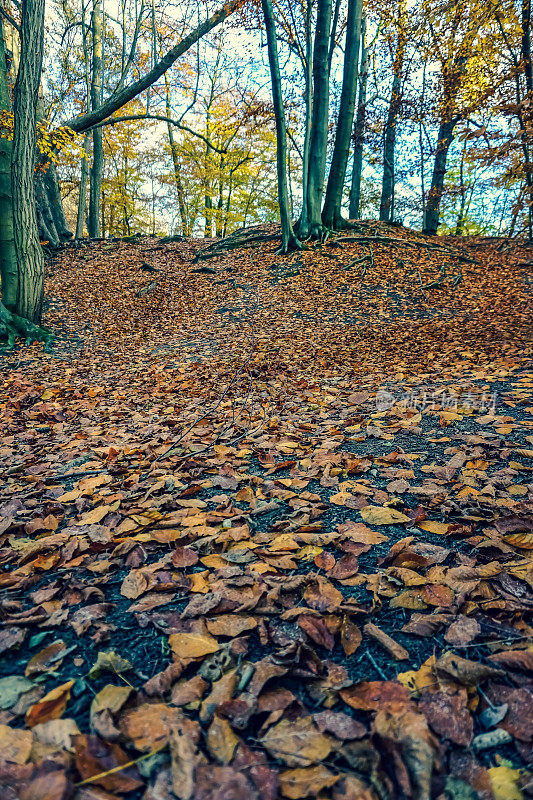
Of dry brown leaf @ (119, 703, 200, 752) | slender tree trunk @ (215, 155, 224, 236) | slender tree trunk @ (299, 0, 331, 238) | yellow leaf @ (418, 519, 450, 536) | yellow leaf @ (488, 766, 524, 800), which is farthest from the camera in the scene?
slender tree trunk @ (215, 155, 224, 236)

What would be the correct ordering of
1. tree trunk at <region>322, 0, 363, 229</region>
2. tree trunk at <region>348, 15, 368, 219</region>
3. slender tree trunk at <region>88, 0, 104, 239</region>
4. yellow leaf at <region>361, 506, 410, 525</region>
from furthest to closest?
slender tree trunk at <region>88, 0, 104, 239</region> < tree trunk at <region>348, 15, 368, 219</region> < tree trunk at <region>322, 0, 363, 229</region> < yellow leaf at <region>361, 506, 410, 525</region>

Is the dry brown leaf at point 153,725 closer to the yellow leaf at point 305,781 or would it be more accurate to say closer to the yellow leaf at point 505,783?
the yellow leaf at point 305,781

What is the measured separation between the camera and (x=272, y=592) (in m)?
1.27

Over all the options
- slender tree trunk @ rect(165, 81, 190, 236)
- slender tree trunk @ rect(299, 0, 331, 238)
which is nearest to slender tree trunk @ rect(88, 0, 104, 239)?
slender tree trunk @ rect(165, 81, 190, 236)

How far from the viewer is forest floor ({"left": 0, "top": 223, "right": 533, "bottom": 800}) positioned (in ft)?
2.60

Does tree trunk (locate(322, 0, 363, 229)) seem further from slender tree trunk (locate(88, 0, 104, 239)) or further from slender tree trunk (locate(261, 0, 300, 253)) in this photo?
slender tree trunk (locate(88, 0, 104, 239))

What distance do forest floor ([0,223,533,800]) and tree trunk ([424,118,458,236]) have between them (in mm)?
11189

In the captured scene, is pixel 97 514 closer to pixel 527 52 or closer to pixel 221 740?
pixel 221 740

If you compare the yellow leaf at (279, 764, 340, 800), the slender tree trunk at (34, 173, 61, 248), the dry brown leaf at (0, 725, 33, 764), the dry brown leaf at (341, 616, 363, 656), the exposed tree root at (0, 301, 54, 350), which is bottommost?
the dry brown leaf at (0, 725, 33, 764)

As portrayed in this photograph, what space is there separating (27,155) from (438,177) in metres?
12.4

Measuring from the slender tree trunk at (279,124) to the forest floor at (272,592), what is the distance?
750 cm

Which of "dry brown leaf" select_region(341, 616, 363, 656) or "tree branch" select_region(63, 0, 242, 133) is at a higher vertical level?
"tree branch" select_region(63, 0, 242, 133)

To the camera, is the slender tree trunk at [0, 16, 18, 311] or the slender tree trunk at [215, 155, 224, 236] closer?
the slender tree trunk at [0, 16, 18, 311]

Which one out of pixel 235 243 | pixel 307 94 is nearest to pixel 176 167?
pixel 235 243
